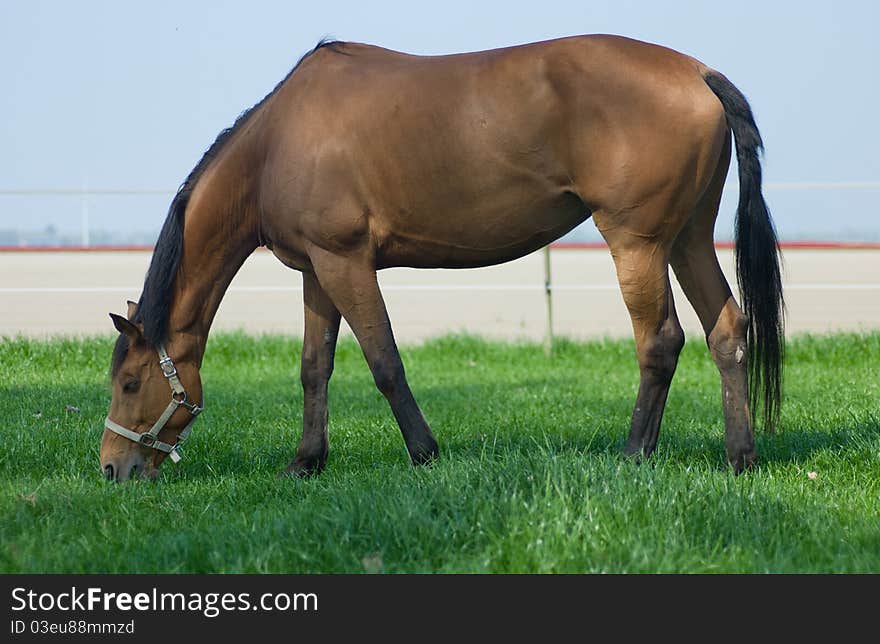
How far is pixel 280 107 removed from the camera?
16.4 ft

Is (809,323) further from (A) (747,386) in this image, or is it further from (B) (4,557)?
(B) (4,557)

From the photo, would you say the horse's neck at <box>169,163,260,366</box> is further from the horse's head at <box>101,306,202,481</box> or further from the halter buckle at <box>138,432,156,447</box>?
the halter buckle at <box>138,432,156,447</box>

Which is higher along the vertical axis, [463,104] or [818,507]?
[463,104]

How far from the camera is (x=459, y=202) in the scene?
15.5 ft

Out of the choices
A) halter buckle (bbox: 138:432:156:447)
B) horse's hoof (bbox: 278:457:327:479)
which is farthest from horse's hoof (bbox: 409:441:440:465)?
halter buckle (bbox: 138:432:156:447)

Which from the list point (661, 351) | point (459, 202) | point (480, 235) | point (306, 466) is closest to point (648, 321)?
point (661, 351)

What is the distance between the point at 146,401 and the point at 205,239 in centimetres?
85

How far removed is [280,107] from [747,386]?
2.68 m

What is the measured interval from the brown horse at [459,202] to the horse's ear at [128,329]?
1cm

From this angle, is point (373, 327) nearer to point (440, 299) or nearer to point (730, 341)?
point (730, 341)

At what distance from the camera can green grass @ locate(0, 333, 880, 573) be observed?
10.5ft

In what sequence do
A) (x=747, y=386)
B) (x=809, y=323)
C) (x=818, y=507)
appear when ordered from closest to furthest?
(x=818, y=507) → (x=747, y=386) → (x=809, y=323)
